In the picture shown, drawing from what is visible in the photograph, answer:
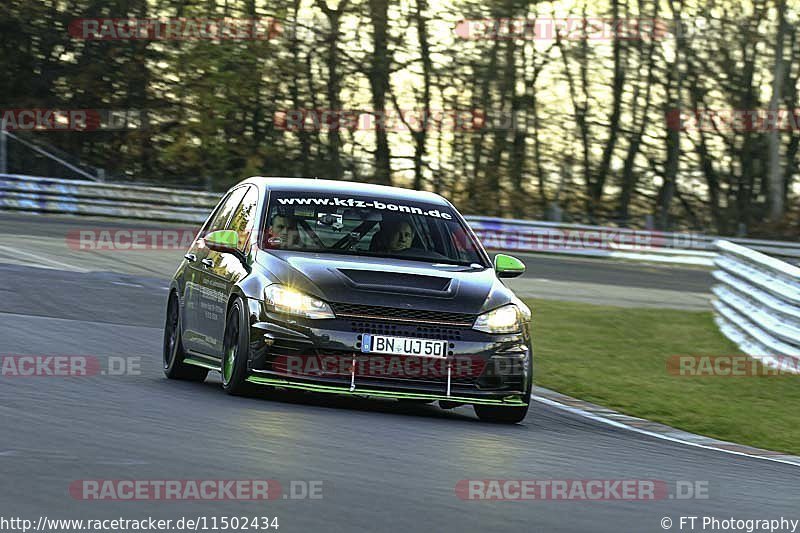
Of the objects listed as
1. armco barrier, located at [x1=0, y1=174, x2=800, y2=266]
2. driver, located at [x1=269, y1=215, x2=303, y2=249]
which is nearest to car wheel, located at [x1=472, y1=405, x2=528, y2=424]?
driver, located at [x1=269, y1=215, x2=303, y2=249]

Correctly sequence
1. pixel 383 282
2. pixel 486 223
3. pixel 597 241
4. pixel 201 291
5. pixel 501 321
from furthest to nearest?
pixel 486 223
pixel 597 241
pixel 201 291
pixel 501 321
pixel 383 282

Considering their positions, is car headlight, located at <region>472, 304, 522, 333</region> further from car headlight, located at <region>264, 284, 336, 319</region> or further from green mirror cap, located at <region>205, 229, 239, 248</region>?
green mirror cap, located at <region>205, 229, 239, 248</region>

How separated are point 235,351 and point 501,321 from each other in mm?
1632

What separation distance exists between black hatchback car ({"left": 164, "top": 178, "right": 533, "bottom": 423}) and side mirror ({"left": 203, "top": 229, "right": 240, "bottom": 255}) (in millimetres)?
11

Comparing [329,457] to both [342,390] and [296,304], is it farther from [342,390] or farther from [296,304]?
[296,304]

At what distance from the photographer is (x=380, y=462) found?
7.41 meters

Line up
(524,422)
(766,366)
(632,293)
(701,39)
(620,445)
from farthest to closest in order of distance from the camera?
(701,39)
(632,293)
(766,366)
(524,422)
(620,445)

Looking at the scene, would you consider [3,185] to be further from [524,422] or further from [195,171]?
[524,422]

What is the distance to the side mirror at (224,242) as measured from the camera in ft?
34.2

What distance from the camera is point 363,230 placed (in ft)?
34.8

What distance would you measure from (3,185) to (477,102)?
1242 cm

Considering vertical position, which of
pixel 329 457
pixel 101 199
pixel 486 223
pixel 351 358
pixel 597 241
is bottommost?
pixel 597 241

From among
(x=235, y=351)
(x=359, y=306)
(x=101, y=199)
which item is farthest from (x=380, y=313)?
(x=101, y=199)

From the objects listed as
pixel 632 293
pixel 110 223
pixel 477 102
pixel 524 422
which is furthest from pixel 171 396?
pixel 477 102
